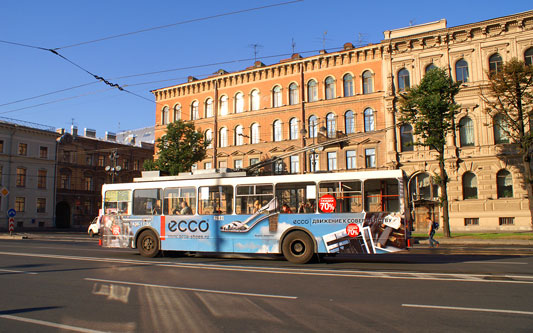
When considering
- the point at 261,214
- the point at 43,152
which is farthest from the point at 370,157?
the point at 43,152

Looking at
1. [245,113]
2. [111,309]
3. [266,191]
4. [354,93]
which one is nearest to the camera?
[111,309]

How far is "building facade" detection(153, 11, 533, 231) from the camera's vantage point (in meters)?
30.6

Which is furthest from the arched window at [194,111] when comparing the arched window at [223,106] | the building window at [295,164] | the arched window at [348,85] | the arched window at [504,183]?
the arched window at [504,183]

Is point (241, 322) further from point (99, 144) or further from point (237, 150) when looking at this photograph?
point (99, 144)

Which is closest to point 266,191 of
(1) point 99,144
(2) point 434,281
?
(2) point 434,281

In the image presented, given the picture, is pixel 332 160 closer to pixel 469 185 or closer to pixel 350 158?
pixel 350 158

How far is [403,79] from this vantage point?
113 ft

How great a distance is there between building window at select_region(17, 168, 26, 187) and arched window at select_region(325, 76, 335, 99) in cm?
3818

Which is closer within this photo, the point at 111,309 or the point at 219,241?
the point at 111,309

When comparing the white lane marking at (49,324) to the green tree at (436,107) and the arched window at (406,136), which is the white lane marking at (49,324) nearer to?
the green tree at (436,107)

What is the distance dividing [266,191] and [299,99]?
26.4m

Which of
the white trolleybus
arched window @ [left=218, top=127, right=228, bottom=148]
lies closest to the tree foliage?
arched window @ [left=218, top=127, right=228, bottom=148]

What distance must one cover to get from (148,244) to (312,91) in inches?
1060

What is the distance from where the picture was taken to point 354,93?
3612cm
